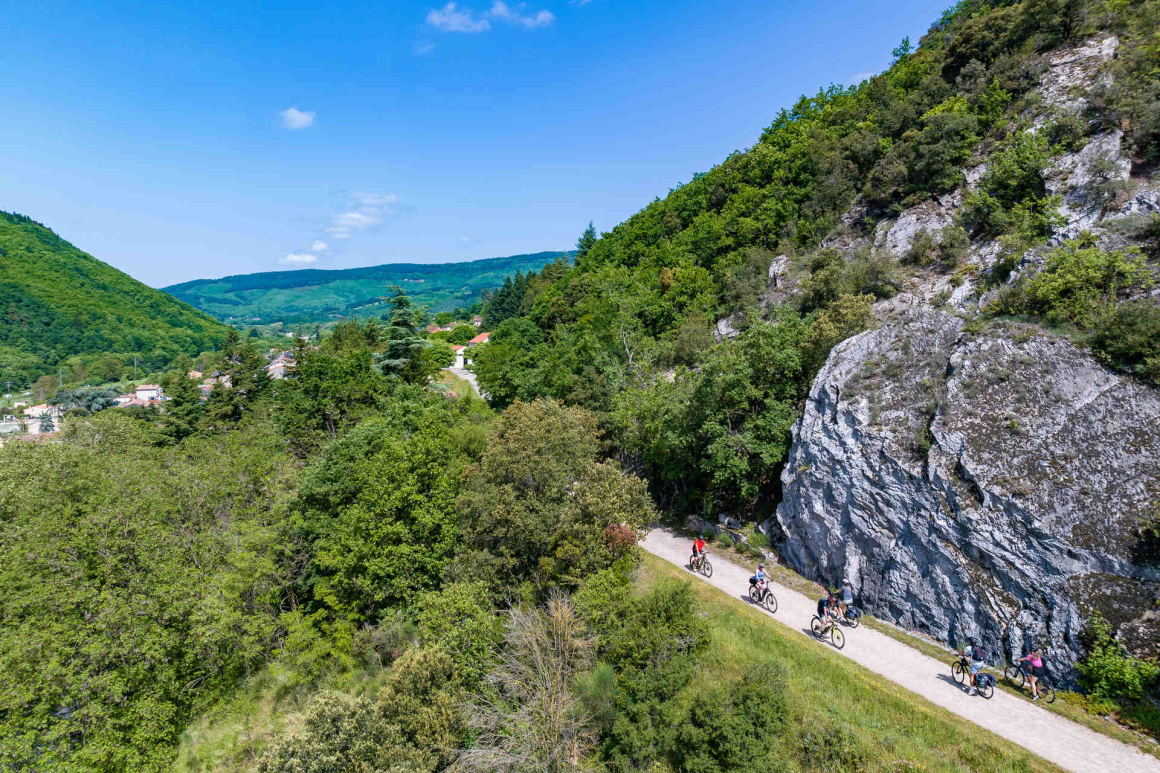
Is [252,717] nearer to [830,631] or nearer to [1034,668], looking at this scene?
[830,631]

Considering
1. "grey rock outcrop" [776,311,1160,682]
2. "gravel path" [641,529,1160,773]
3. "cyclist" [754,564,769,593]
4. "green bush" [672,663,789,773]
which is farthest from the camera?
"cyclist" [754,564,769,593]

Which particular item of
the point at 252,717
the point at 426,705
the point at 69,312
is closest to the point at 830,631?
the point at 426,705

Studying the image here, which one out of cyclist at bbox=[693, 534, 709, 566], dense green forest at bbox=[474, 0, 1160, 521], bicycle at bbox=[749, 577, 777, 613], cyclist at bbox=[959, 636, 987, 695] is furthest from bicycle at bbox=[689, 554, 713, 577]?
cyclist at bbox=[959, 636, 987, 695]

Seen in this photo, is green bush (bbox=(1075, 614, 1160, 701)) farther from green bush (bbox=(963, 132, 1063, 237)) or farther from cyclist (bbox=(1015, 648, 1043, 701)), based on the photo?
green bush (bbox=(963, 132, 1063, 237))

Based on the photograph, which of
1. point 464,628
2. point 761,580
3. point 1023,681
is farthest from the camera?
point 761,580

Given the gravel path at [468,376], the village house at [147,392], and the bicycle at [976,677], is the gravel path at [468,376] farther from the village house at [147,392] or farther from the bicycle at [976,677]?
the village house at [147,392]

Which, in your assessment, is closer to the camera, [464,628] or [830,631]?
[830,631]
